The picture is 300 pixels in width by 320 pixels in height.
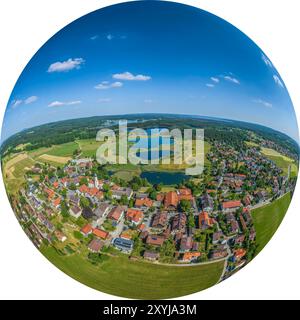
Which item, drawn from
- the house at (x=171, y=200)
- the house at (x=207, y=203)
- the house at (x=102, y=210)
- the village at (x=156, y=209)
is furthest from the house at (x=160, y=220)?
the house at (x=102, y=210)

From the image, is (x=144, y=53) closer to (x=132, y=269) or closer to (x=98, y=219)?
(x=98, y=219)

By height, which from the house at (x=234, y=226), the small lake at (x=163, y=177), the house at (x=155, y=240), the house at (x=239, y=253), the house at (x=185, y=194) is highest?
the small lake at (x=163, y=177)

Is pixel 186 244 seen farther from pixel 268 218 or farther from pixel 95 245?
pixel 268 218

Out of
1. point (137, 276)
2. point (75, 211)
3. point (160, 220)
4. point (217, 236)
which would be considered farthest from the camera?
point (137, 276)

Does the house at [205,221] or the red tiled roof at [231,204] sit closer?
the house at [205,221]

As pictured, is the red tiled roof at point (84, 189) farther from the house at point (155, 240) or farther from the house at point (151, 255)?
the house at point (151, 255)

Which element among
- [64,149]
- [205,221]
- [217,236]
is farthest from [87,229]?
[217,236]
